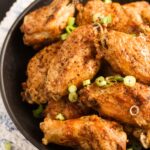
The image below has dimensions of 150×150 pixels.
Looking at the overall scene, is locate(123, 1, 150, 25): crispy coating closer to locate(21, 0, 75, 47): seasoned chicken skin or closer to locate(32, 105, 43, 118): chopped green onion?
locate(21, 0, 75, 47): seasoned chicken skin

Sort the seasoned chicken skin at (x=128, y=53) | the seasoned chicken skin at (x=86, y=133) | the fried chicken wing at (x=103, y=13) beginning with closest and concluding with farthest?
the seasoned chicken skin at (x=86, y=133) < the seasoned chicken skin at (x=128, y=53) < the fried chicken wing at (x=103, y=13)

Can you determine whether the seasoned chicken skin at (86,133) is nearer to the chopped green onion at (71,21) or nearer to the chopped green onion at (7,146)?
the chopped green onion at (7,146)

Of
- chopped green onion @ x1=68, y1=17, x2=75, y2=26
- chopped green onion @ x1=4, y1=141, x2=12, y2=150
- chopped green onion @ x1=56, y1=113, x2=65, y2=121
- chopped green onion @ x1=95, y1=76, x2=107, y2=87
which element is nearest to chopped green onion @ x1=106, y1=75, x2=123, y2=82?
chopped green onion @ x1=95, y1=76, x2=107, y2=87

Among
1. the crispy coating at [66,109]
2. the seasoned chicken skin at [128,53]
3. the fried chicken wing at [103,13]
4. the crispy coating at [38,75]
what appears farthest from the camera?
the fried chicken wing at [103,13]

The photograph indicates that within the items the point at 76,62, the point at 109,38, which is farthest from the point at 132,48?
the point at 76,62

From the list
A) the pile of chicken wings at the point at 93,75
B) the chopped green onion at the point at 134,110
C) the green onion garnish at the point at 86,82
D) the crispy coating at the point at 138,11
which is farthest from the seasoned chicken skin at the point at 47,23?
the chopped green onion at the point at 134,110

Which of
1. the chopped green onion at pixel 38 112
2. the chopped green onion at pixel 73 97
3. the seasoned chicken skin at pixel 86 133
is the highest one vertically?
the chopped green onion at pixel 73 97
